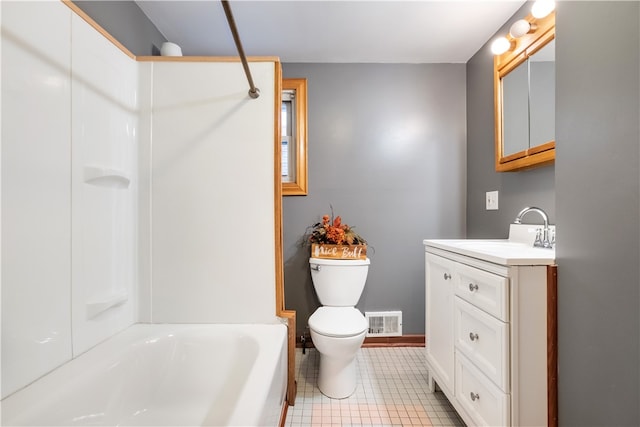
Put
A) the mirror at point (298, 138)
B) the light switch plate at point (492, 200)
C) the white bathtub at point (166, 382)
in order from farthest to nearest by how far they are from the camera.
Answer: the mirror at point (298, 138) → the light switch plate at point (492, 200) → the white bathtub at point (166, 382)

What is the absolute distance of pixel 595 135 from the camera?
2.50ft

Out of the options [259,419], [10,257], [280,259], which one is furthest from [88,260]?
[259,419]

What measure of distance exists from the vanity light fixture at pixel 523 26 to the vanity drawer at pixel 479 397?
1596 mm

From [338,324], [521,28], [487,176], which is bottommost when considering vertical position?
[338,324]

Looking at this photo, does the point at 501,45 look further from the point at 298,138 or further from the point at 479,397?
the point at 479,397

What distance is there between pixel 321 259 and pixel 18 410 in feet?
4.54

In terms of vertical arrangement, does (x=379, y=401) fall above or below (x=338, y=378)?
below

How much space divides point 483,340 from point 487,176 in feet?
4.02

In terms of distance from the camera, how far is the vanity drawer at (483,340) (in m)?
0.90

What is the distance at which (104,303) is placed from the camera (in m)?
1.06

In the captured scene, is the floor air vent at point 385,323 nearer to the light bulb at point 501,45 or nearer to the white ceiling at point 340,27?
the light bulb at point 501,45

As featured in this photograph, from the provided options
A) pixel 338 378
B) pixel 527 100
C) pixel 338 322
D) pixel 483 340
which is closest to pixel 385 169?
pixel 527 100

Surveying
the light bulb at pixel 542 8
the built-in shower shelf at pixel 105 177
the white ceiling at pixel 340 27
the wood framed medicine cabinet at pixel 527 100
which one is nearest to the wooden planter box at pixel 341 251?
the wood framed medicine cabinet at pixel 527 100

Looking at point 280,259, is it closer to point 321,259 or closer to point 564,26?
point 321,259
